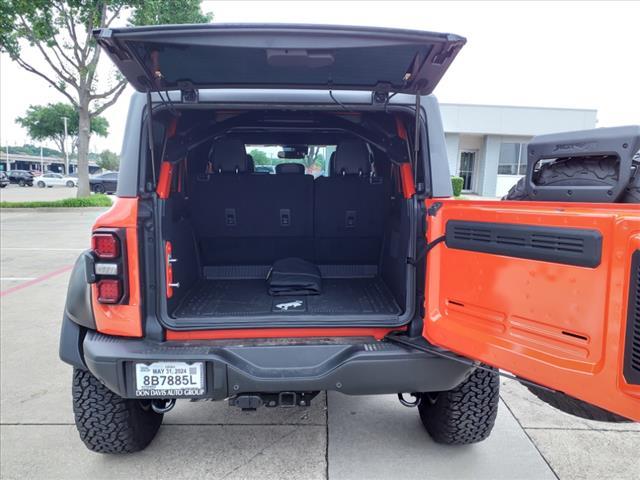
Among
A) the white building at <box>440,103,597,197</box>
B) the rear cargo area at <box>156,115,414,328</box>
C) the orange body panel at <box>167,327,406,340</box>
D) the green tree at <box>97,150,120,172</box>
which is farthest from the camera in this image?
the green tree at <box>97,150,120,172</box>

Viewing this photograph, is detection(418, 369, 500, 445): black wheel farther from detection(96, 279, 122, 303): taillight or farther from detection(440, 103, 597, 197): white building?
detection(440, 103, 597, 197): white building

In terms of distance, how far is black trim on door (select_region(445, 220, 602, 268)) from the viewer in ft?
4.51

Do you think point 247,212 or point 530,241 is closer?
point 530,241

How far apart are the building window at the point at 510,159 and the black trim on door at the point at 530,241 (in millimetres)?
25533

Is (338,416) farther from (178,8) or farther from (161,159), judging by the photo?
(178,8)

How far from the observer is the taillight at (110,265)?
1996 millimetres

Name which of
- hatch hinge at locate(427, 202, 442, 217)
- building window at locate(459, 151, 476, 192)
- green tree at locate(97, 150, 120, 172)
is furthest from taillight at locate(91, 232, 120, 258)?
green tree at locate(97, 150, 120, 172)

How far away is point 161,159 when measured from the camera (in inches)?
90.0

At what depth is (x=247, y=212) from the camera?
3.46 meters

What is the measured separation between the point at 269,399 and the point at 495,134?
2530 cm

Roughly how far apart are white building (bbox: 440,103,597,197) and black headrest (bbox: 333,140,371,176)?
21576 mm

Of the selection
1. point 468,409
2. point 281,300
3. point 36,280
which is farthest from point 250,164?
point 36,280

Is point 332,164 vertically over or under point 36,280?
over

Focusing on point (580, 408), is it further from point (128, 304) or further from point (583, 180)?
point (128, 304)
